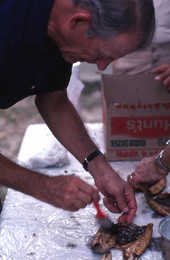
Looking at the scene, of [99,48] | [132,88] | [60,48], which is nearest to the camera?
[99,48]

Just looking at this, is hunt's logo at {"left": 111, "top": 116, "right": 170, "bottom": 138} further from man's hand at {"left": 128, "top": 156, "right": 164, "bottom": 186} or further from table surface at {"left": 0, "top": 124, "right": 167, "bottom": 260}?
man's hand at {"left": 128, "top": 156, "right": 164, "bottom": 186}

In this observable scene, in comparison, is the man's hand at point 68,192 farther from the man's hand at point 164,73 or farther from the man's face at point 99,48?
the man's hand at point 164,73

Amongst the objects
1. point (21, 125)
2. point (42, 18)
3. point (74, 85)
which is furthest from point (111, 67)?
point (21, 125)

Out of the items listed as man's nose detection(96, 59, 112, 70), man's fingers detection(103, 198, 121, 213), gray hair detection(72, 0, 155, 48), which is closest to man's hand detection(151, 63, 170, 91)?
man's fingers detection(103, 198, 121, 213)

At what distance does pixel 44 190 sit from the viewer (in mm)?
1755

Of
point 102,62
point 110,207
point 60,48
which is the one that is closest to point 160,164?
point 110,207

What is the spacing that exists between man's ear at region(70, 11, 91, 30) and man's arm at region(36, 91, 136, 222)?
63 centimetres

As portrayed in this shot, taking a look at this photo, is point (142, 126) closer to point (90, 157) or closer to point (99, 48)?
point (90, 157)

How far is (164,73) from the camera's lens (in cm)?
266

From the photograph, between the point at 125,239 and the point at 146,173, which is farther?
the point at 146,173

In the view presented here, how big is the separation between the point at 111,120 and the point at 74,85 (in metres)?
0.56

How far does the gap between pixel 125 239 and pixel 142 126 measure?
0.81 meters

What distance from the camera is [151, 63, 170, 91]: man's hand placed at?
103 inches

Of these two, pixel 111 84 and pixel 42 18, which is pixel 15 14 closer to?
pixel 42 18
